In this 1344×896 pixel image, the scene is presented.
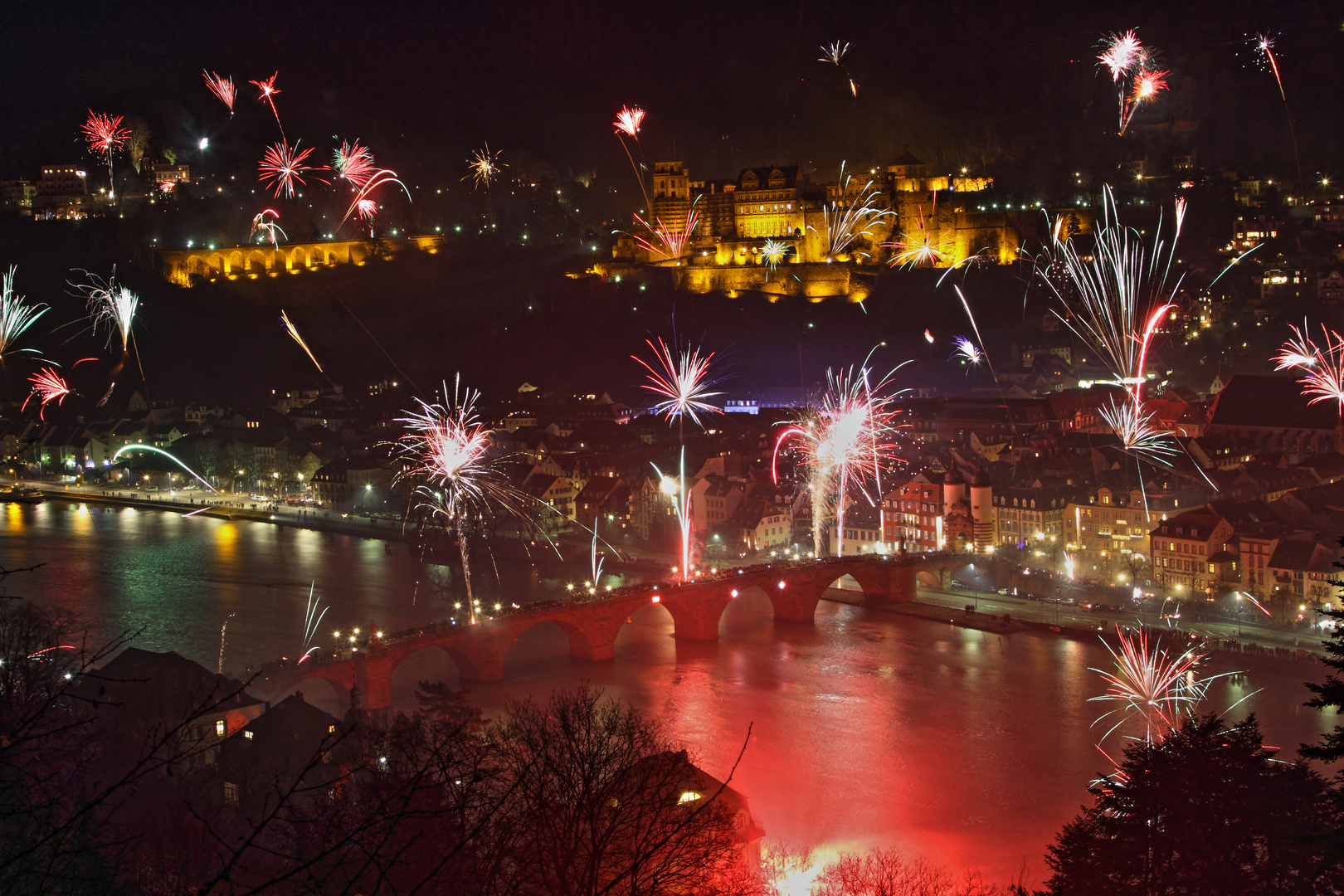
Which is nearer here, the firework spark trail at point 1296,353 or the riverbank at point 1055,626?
the riverbank at point 1055,626

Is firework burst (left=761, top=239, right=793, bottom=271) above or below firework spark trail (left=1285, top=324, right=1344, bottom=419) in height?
above

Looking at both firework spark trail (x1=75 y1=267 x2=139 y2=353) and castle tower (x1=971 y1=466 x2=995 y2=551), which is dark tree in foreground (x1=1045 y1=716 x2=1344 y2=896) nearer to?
castle tower (x1=971 y1=466 x2=995 y2=551)

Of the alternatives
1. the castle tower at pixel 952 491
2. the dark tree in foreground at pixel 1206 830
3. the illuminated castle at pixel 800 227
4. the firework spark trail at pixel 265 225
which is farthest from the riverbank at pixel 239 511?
the dark tree in foreground at pixel 1206 830

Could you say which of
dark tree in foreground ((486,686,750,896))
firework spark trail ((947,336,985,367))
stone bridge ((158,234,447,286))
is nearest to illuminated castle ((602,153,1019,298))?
firework spark trail ((947,336,985,367))

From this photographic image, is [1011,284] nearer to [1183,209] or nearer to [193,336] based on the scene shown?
[1183,209]

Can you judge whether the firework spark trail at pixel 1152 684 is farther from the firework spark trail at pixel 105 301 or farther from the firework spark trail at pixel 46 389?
the firework spark trail at pixel 105 301

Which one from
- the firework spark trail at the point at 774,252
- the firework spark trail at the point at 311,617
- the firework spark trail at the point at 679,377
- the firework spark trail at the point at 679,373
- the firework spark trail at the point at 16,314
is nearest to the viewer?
the firework spark trail at the point at 311,617
